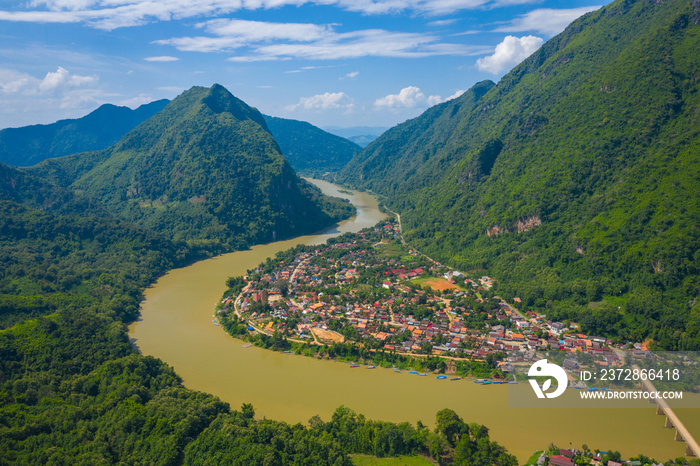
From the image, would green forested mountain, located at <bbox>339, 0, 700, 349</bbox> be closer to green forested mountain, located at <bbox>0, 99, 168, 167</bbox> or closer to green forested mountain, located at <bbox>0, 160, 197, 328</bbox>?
green forested mountain, located at <bbox>0, 160, 197, 328</bbox>

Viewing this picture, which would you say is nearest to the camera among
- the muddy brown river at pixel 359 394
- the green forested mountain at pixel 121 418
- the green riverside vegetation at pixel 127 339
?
the green forested mountain at pixel 121 418

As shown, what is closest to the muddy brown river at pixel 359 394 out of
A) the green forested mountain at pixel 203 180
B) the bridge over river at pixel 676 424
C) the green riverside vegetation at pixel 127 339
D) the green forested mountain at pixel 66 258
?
the bridge over river at pixel 676 424

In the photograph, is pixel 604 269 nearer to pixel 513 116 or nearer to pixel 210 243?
pixel 513 116

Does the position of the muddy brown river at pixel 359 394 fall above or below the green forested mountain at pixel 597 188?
below

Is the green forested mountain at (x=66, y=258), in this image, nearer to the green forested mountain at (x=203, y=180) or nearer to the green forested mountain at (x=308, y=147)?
the green forested mountain at (x=203, y=180)

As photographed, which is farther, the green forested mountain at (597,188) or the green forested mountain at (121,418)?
the green forested mountain at (597,188)

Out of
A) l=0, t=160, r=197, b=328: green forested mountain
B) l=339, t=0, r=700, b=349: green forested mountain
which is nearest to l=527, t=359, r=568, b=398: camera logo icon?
l=339, t=0, r=700, b=349: green forested mountain

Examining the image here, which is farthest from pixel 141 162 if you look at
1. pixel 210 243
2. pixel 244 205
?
pixel 210 243
